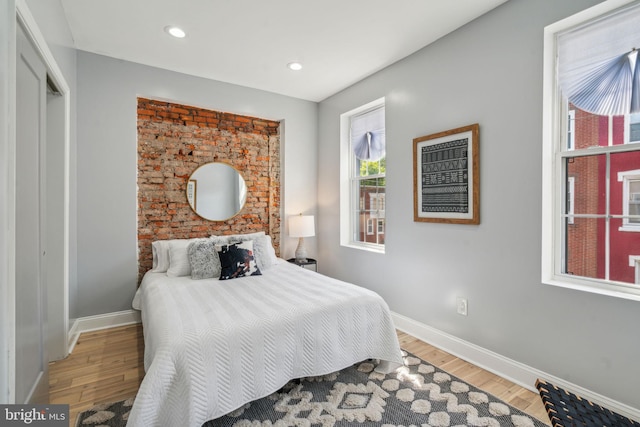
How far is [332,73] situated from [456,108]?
1.46 m

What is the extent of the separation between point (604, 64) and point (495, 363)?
6.92ft

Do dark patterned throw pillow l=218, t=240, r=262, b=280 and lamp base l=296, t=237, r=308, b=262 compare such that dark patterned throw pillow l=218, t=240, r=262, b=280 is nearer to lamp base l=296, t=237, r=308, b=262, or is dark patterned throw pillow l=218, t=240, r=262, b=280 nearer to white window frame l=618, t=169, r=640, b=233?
lamp base l=296, t=237, r=308, b=262

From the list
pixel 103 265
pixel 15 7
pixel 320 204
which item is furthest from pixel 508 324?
pixel 103 265

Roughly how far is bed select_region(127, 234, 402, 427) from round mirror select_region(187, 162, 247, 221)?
120 cm

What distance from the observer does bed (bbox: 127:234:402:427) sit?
1560 millimetres

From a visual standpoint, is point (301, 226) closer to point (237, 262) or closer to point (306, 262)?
point (306, 262)

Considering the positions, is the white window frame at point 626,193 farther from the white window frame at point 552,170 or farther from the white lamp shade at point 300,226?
the white lamp shade at point 300,226

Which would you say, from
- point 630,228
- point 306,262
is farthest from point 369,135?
point 630,228

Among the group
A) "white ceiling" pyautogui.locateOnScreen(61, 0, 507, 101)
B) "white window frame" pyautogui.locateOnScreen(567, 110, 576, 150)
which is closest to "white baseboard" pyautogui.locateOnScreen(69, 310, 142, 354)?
"white ceiling" pyautogui.locateOnScreen(61, 0, 507, 101)

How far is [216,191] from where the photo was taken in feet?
12.6

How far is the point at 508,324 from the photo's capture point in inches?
91.4

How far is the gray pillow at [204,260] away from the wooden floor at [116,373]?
0.79 meters

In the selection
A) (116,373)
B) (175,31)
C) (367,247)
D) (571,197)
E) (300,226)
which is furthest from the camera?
(300,226)

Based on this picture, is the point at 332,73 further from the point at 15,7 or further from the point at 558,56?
the point at 15,7
